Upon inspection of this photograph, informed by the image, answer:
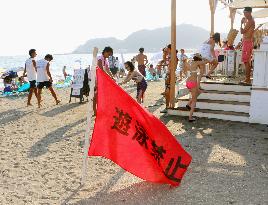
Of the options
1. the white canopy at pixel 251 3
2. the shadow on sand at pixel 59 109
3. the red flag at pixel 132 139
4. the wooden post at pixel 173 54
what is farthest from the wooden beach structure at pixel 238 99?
the red flag at pixel 132 139

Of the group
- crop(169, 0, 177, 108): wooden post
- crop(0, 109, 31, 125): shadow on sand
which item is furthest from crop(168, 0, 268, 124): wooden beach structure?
crop(0, 109, 31, 125): shadow on sand

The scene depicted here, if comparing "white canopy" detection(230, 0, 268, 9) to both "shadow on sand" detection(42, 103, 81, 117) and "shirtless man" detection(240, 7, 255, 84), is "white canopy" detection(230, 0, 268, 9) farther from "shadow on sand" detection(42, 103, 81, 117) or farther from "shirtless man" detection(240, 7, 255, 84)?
"shadow on sand" detection(42, 103, 81, 117)

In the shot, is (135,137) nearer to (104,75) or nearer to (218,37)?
(104,75)

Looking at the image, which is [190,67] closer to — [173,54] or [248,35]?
[173,54]

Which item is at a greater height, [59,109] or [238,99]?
[238,99]

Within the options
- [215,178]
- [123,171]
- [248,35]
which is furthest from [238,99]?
[123,171]

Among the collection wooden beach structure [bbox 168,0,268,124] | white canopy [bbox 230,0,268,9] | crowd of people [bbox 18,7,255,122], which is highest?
white canopy [bbox 230,0,268,9]

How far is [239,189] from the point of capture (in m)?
5.13

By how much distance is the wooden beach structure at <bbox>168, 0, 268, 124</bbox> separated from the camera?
8875 millimetres

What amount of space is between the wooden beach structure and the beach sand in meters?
0.32

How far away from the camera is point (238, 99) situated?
981 centimetres

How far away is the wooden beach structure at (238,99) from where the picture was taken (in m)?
8.88


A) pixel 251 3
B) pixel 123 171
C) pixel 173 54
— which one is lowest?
pixel 123 171

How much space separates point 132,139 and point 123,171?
3.53 ft
